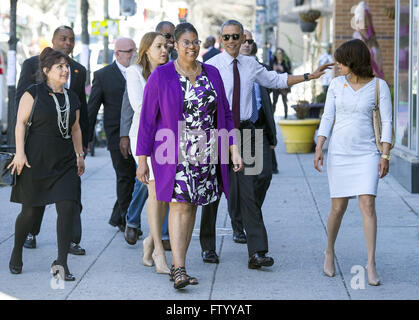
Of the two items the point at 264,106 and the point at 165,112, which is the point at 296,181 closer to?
the point at 264,106

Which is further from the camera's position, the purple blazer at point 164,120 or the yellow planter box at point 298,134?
the yellow planter box at point 298,134

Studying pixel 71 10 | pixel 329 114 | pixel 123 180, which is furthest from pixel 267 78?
pixel 71 10

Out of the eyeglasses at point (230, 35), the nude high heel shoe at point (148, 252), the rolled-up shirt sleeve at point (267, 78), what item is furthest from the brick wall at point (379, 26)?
the nude high heel shoe at point (148, 252)

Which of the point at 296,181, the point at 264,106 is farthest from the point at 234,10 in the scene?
the point at 264,106

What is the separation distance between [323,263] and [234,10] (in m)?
54.7

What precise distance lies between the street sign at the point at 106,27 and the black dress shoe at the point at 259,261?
13.4 metres

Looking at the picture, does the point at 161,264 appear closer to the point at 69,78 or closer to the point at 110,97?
the point at 69,78

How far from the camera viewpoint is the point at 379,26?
650 inches

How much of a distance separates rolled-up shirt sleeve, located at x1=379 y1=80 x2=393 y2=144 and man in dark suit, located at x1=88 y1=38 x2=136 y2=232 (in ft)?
8.77

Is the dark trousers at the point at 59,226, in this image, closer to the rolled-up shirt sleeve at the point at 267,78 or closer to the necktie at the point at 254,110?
the necktie at the point at 254,110

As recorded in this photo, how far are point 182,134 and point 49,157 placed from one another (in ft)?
3.66

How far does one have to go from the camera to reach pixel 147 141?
6121 mm

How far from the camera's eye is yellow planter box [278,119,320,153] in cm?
1489

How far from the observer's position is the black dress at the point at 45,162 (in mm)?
6457
